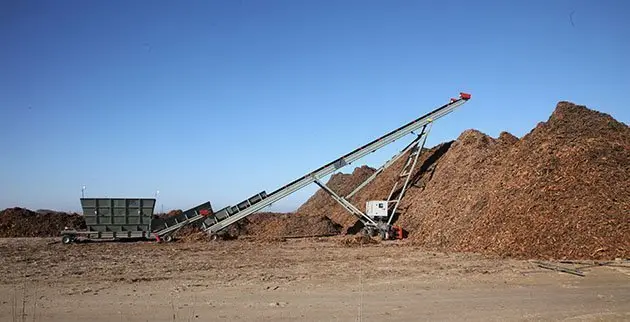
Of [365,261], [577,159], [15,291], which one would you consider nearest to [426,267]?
[365,261]

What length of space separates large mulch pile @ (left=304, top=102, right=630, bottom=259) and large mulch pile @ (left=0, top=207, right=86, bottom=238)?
20750 millimetres

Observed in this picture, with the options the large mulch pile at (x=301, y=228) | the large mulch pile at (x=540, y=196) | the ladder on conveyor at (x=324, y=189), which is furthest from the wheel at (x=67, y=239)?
the large mulch pile at (x=540, y=196)

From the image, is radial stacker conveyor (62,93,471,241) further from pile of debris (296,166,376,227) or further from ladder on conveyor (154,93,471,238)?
pile of debris (296,166,376,227)

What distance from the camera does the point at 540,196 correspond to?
60.5 feet

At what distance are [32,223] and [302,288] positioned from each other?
26.3 metres

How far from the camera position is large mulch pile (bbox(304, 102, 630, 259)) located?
16328 mm

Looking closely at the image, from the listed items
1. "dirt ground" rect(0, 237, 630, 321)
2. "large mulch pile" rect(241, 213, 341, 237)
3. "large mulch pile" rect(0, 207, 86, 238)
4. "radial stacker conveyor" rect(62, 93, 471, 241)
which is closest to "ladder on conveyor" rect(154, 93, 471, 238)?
"radial stacker conveyor" rect(62, 93, 471, 241)

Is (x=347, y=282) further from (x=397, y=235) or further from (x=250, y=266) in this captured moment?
(x=397, y=235)

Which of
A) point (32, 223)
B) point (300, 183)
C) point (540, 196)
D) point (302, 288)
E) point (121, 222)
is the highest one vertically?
point (300, 183)

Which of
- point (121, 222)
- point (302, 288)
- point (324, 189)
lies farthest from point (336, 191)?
point (302, 288)

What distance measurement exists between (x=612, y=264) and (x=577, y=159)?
578 cm

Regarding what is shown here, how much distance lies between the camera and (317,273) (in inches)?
542

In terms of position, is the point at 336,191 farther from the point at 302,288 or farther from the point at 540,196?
the point at 302,288

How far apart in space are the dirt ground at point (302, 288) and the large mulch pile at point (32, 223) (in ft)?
44.4
